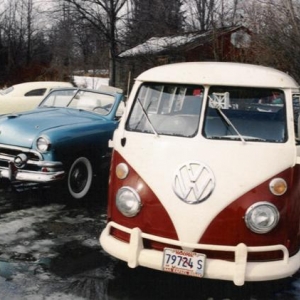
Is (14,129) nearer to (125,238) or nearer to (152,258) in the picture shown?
(125,238)

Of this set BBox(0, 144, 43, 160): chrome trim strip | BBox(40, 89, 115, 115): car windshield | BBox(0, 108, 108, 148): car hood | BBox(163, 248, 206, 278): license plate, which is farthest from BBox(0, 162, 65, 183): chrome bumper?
BBox(163, 248, 206, 278): license plate

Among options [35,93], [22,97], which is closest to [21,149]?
[22,97]

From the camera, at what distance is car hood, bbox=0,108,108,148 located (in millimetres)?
6203

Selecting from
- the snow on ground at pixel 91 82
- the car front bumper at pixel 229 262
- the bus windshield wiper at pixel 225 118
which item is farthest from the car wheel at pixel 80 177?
the snow on ground at pixel 91 82

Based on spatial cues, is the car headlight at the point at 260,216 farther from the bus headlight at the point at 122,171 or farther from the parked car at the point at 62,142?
the parked car at the point at 62,142

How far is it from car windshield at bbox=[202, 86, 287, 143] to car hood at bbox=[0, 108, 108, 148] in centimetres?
291

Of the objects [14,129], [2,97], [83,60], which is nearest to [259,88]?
[14,129]

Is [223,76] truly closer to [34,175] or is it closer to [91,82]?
[34,175]

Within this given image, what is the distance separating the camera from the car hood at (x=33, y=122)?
620cm

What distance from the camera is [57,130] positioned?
20.4 ft

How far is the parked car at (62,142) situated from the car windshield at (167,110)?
2152 millimetres

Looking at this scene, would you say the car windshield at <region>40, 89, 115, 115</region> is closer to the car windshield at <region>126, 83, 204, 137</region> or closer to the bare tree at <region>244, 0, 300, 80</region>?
the car windshield at <region>126, 83, 204, 137</region>

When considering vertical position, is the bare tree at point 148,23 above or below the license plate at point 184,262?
above

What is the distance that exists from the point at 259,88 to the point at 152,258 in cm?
170
